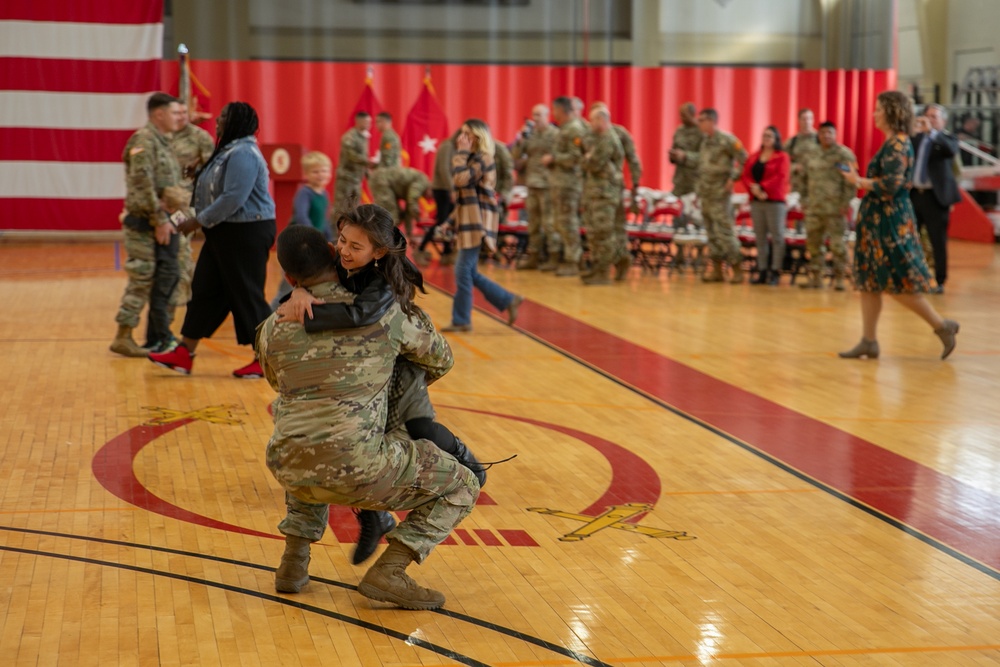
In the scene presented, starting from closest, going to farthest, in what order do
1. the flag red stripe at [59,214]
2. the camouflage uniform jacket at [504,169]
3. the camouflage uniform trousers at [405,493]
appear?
the camouflage uniform trousers at [405,493] < the camouflage uniform jacket at [504,169] < the flag red stripe at [59,214]

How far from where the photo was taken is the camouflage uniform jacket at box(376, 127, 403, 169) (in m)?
13.8

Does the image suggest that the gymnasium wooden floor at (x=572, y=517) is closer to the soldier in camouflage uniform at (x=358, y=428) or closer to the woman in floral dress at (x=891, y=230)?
the soldier in camouflage uniform at (x=358, y=428)

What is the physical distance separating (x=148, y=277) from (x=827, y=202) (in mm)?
6409

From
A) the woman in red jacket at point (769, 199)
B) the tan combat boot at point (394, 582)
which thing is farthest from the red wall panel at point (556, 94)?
the tan combat boot at point (394, 582)

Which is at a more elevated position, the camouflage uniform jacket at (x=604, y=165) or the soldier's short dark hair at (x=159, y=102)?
the soldier's short dark hair at (x=159, y=102)

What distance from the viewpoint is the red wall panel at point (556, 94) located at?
16516 millimetres

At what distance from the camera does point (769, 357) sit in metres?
7.87

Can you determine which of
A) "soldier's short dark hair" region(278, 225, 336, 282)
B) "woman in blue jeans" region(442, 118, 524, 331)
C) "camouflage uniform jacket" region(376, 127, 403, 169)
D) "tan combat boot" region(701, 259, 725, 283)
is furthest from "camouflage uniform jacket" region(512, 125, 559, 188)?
"soldier's short dark hair" region(278, 225, 336, 282)

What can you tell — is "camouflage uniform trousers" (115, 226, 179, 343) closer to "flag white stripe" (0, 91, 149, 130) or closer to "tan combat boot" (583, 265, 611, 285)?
"tan combat boot" (583, 265, 611, 285)

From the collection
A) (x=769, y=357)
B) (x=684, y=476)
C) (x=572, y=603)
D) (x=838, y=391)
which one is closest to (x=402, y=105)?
(x=769, y=357)

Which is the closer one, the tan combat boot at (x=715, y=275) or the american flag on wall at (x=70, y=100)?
the tan combat boot at (x=715, y=275)

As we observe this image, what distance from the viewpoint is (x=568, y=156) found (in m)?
12.0

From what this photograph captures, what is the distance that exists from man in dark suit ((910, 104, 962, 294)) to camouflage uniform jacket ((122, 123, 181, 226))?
21.4ft

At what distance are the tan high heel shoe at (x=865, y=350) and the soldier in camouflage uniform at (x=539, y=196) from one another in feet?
17.5
